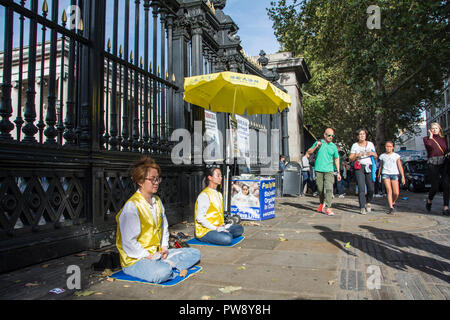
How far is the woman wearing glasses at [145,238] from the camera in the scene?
3.08 metres

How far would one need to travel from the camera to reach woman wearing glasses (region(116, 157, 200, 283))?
3084mm

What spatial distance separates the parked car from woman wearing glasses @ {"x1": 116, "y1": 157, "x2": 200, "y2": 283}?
16.5 m

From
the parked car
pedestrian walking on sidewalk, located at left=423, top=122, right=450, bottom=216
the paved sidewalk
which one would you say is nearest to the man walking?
the paved sidewalk

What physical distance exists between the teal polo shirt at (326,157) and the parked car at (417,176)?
1130cm

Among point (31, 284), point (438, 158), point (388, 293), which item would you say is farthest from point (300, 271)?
point (438, 158)

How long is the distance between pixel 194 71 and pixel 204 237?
3989 mm

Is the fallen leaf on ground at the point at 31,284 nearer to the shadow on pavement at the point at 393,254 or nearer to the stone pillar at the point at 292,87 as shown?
the shadow on pavement at the point at 393,254

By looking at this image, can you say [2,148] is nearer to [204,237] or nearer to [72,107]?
[72,107]

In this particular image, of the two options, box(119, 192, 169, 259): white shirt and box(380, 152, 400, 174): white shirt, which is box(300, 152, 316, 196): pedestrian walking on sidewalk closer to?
box(380, 152, 400, 174): white shirt

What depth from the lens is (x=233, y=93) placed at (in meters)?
7.16

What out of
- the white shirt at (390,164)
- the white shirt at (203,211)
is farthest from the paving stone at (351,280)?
the white shirt at (390,164)
